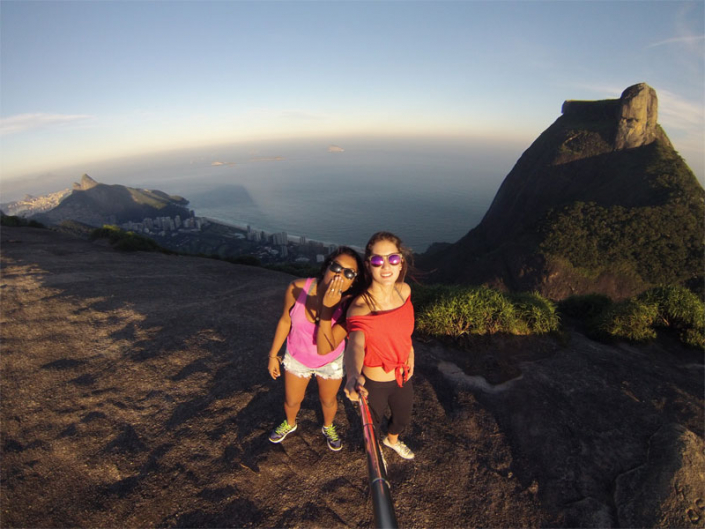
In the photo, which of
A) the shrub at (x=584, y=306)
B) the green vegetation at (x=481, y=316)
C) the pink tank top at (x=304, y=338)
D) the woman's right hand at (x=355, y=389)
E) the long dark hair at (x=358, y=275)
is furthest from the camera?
the shrub at (x=584, y=306)

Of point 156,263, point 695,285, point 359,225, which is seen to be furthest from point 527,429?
point 359,225

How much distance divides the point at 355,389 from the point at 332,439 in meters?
1.50

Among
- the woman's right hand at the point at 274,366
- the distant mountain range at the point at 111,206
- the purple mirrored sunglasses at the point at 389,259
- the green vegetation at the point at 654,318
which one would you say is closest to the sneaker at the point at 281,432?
the woman's right hand at the point at 274,366

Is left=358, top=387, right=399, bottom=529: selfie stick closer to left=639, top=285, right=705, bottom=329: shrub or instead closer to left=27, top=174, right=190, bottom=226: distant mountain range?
left=639, top=285, right=705, bottom=329: shrub

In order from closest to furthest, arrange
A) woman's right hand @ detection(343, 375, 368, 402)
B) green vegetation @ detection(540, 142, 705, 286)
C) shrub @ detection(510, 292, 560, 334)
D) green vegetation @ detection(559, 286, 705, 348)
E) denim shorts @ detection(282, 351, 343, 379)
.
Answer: woman's right hand @ detection(343, 375, 368, 402) < denim shorts @ detection(282, 351, 343, 379) < shrub @ detection(510, 292, 560, 334) < green vegetation @ detection(559, 286, 705, 348) < green vegetation @ detection(540, 142, 705, 286)

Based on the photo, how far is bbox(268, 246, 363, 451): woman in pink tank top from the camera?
2258mm

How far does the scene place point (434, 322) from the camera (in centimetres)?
537

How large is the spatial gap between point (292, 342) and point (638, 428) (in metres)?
3.93

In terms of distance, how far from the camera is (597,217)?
35312mm

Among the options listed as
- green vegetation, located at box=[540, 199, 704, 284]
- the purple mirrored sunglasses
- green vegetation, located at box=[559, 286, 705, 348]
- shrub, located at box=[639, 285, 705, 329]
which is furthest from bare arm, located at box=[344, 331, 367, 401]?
green vegetation, located at box=[540, 199, 704, 284]

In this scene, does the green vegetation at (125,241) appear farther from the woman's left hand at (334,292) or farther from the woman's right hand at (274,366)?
the woman's left hand at (334,292)

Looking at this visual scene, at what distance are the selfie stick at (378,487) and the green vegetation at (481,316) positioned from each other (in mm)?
3879

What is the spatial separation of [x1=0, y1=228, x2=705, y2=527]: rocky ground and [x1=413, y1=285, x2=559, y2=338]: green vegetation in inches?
9.9

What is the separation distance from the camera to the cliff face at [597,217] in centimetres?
3119
